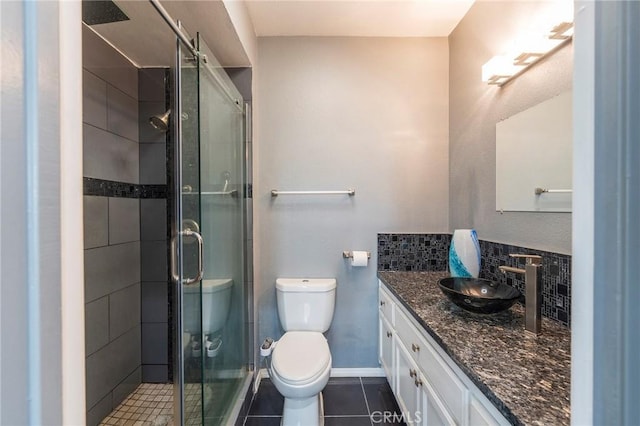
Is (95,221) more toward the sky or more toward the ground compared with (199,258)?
more toward the sky

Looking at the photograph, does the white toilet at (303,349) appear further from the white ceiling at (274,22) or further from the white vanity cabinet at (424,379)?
the white ceiling at (274,22)

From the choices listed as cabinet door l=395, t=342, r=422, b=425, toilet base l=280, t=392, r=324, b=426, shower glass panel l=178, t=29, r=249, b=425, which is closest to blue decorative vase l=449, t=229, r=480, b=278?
cabinet door l=395, t=342, r=422, b=425

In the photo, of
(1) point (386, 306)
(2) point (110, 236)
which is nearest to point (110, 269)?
(2) point (110, 236)

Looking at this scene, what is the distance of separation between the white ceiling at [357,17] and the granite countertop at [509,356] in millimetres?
1843

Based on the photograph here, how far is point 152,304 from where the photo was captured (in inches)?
76.9

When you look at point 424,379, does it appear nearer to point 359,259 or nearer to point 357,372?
point 359,259

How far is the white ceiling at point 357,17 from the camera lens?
1777 millimetres

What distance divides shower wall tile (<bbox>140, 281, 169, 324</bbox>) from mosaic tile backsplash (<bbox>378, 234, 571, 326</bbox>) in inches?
63.0

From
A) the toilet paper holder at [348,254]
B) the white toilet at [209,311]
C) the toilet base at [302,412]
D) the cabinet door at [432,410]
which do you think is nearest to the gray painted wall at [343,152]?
the toilet paper holder at [348,254]

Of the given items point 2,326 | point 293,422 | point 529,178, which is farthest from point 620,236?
point 293,422

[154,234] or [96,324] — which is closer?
[96,324]

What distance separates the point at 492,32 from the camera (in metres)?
1.59

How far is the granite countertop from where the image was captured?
0.65 meters

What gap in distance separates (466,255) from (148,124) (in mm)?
2280
